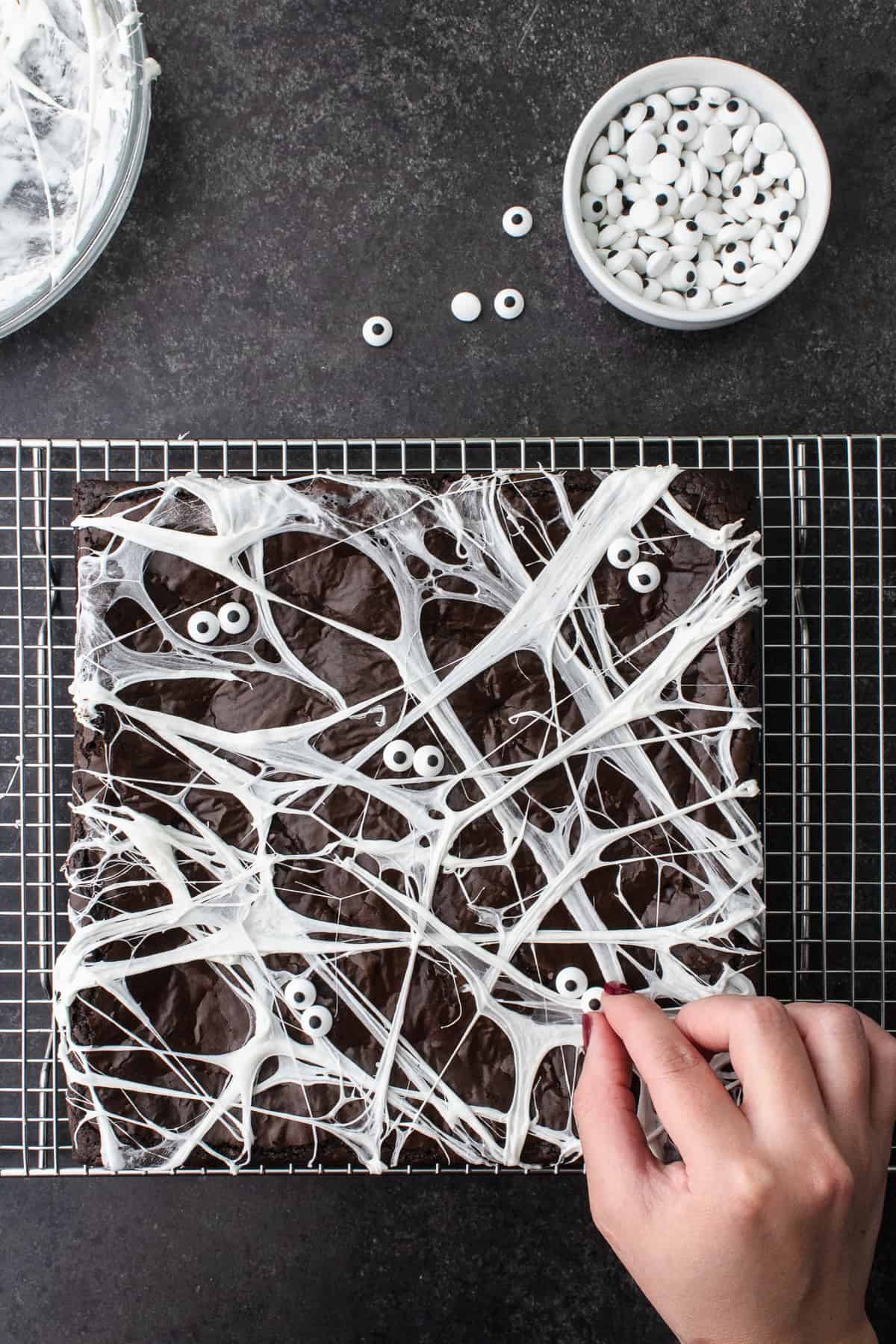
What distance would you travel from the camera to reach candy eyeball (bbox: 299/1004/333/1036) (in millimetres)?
944

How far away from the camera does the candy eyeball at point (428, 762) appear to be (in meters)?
0.95

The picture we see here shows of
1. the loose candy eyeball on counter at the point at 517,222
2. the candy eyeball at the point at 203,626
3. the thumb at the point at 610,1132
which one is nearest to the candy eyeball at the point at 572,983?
the thumb at the point at 610,1132

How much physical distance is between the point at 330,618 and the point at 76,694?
0.27m

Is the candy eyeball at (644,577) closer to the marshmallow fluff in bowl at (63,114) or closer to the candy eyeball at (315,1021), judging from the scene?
the candy eyeball at (315,1021)

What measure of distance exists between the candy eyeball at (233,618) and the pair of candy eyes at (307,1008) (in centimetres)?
37

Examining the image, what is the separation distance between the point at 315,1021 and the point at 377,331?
0.85 m

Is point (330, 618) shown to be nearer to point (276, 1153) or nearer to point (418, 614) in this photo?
point (418, 614)

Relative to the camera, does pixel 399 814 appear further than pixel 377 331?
No

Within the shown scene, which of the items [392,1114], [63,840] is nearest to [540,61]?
[63,840]

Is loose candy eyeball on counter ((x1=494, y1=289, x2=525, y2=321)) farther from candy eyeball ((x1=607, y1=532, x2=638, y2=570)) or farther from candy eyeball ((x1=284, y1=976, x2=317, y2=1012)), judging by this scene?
candy eyeball ((x1=284, y1=976, x2=317, y2=1012))

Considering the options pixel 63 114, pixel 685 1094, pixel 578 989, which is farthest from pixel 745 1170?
pixel 63 114

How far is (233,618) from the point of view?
96 cm

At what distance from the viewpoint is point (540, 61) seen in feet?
4.00

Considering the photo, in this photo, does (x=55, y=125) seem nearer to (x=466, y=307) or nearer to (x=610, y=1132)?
(x=466, y=307)
